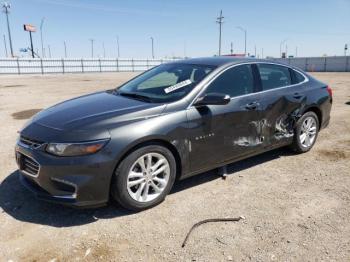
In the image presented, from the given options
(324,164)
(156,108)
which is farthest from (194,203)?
(324,164)

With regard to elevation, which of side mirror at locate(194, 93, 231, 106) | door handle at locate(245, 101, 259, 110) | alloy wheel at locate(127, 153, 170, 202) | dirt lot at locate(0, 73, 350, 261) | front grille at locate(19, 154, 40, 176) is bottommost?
dirt lot at locate(0, 73, 350, 261)

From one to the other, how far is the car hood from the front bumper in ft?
1.16

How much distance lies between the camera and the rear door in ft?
15.4

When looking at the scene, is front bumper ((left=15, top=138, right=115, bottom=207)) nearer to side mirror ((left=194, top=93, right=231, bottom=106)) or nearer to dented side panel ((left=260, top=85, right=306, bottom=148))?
side mirror ((left=194, top=93, right=231, bottom=106))

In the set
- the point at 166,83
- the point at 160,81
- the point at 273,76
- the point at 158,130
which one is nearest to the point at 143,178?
the point at 158,130

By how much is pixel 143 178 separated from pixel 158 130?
539 mm

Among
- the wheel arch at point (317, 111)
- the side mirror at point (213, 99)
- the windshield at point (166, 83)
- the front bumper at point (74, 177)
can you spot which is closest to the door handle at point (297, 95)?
the wheel arch at point (317, 111)

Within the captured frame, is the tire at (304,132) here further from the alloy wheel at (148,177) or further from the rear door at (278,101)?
the alloy wheel at (148,177)

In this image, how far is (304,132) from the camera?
545cm

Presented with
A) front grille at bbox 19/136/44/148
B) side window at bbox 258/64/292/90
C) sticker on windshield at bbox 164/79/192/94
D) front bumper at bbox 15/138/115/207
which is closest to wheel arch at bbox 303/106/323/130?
side window at bbox 258/64/292/90

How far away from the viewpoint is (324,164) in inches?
199

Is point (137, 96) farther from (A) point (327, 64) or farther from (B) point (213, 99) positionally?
(A) point (327, 64)

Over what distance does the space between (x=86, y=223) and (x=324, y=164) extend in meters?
3.60

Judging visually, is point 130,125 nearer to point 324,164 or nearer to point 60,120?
point 60,120
